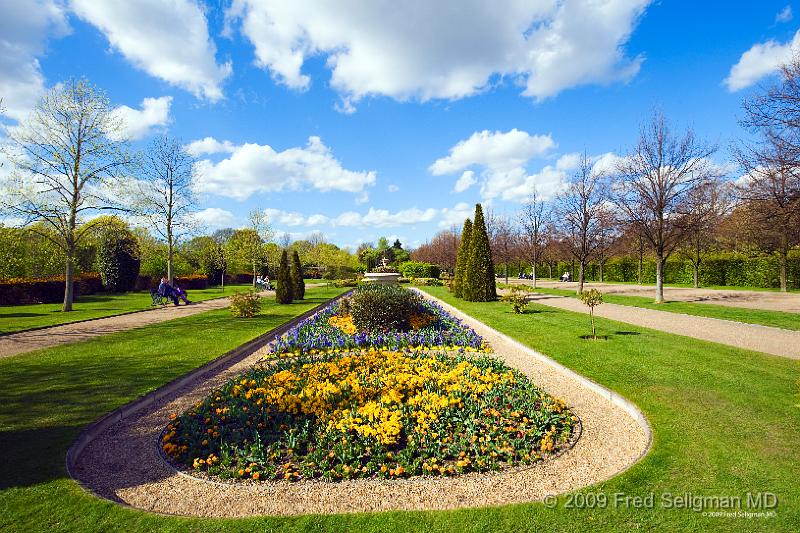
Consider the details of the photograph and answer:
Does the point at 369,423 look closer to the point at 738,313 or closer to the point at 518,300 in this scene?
the point at 518,300

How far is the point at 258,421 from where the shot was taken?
5.05 metres

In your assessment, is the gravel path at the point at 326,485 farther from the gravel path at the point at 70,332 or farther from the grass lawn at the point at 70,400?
the gravel path at the point at 70,332

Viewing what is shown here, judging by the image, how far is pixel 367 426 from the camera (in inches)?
177

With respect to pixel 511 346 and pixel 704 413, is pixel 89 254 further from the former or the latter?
pixel 704 413

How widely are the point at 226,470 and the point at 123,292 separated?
31.6 m

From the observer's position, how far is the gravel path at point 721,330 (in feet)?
29.0

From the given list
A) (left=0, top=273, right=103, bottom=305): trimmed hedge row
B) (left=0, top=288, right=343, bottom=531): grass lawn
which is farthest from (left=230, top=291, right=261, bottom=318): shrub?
(left=0, top=273, right=103, bottom=305): trimmed hedge row

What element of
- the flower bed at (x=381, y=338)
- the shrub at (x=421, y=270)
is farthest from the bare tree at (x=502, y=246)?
the flower bed at (x=381, y=338)

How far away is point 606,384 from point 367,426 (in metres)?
4.23

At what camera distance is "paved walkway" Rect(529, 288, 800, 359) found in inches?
348

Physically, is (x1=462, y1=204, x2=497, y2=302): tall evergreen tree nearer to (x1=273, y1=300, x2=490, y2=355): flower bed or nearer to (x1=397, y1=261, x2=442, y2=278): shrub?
(x1=273, y1=300, x2=490, y2=355): flower bed

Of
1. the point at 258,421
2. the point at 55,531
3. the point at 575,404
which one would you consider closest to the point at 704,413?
the point at 575,404

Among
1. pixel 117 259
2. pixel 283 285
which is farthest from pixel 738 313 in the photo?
pixel 117 259

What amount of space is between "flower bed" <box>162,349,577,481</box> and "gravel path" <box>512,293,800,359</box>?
653 cm
